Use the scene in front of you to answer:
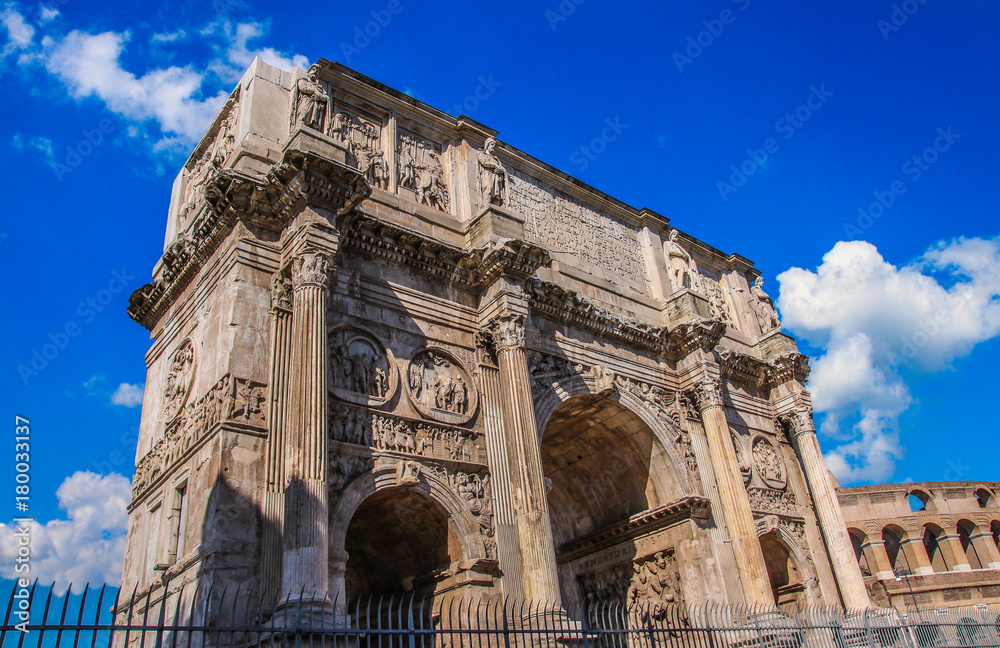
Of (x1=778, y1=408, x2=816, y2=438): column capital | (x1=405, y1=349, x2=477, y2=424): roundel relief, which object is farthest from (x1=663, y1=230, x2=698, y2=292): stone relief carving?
(x1=405, y1=349, x2=477, y2=424): roundel relief

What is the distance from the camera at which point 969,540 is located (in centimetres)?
3528

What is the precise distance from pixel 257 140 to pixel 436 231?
379 centimetres

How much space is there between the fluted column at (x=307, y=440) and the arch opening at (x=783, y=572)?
1234 cm

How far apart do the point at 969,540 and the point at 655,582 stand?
26674 millimetres

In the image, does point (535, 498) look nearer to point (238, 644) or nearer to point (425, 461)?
point (425, 461)

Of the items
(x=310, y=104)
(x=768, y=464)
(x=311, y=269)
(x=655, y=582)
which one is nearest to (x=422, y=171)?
(x=310, y=104)

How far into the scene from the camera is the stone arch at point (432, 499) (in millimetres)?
11328

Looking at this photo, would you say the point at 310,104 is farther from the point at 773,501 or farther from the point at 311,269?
the point at 773,501

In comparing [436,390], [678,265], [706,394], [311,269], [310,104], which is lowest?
[436,390]

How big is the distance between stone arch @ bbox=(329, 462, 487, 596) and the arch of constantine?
35 millimetres

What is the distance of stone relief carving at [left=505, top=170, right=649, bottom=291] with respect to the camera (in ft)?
58.0

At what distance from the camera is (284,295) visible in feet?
39.1

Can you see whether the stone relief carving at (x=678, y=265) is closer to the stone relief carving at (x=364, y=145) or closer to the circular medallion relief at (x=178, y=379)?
the stone relief carving at (x=364, y=145)

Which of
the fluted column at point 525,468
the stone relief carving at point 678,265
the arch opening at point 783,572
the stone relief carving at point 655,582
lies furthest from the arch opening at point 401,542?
the stone relief carving at point 678,265
